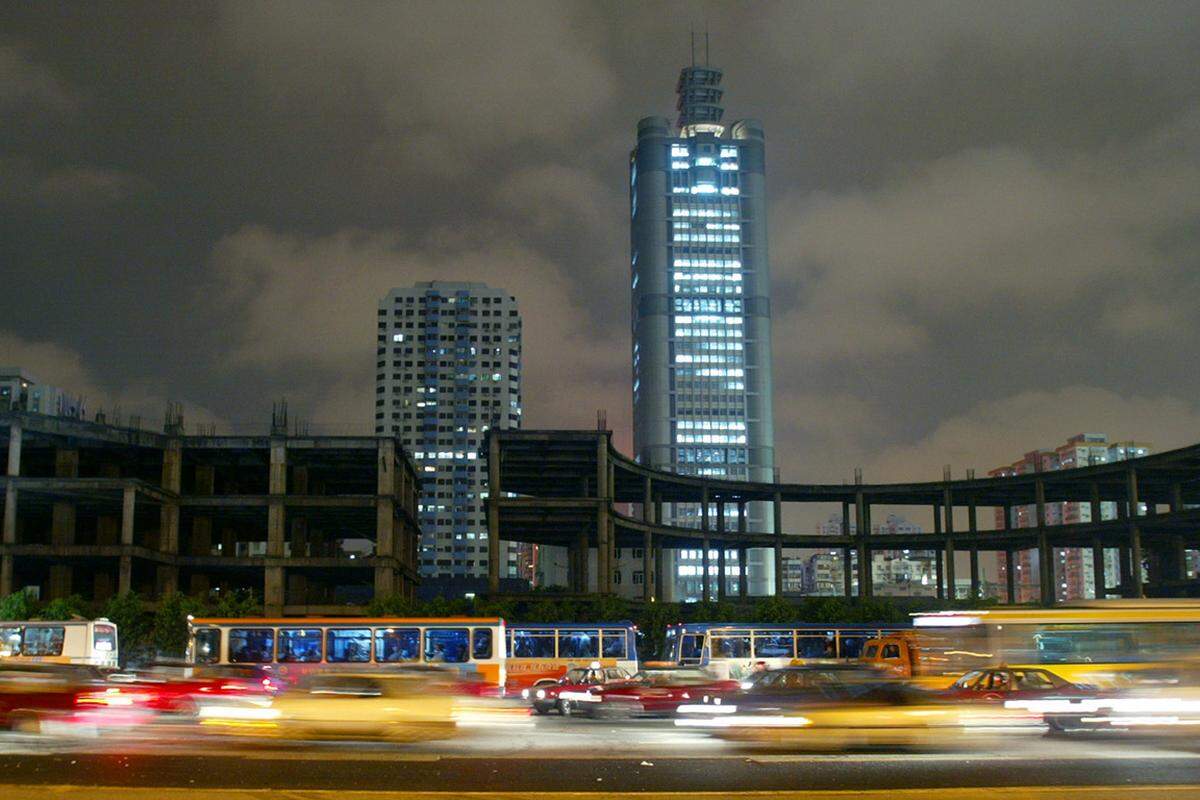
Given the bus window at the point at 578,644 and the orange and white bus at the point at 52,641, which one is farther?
the bus window at the point at 578,644

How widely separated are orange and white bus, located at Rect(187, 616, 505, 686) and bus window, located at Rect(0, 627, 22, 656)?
35.2ft

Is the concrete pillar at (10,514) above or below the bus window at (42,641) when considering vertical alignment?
above

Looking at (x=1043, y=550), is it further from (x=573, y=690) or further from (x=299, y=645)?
(x=299, y=645)

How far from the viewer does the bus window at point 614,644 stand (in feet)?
167

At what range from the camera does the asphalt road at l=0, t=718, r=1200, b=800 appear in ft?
58.6

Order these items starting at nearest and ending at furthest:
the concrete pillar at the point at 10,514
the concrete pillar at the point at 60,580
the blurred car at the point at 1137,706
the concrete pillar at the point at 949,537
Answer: the blurred car at the point at 1137,706, the concrete pillar at the point at 10,514, the concrete pillar at the point at 60,580, the concrete pillar at the point at 949,537

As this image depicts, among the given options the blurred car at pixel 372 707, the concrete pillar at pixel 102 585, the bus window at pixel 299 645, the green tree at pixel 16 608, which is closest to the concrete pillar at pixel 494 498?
the concrete pillar at pixel 102 585

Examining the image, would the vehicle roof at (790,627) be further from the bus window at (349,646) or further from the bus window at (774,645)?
the bus window at (349,646)

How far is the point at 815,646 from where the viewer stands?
55875mm

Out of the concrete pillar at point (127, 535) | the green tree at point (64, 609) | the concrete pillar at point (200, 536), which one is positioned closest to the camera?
the green tree at point (64, 609)

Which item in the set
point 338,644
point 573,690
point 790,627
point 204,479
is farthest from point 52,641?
point 204,479

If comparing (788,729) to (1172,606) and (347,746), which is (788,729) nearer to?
(347,746)

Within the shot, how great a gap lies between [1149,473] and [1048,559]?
12177mm

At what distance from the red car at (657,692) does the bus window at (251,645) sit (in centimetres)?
1377
